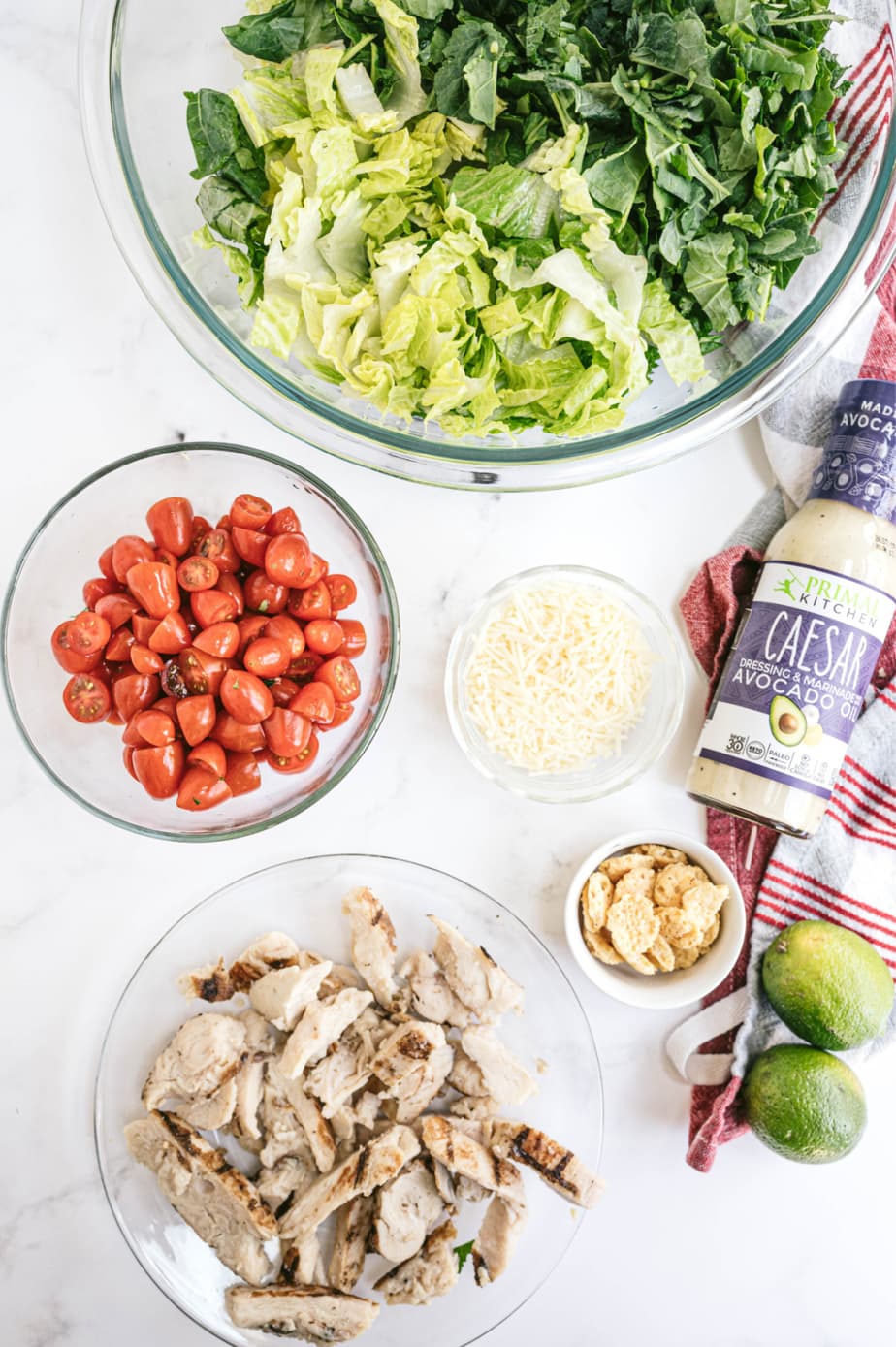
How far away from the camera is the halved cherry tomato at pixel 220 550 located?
4.52 ft

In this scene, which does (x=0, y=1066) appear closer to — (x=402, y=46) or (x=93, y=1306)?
(x=93, y=1306)

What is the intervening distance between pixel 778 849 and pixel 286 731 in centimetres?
78

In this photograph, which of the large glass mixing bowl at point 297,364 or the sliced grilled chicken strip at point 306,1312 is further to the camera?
the sliced grilled chicken strip at point 306,1312

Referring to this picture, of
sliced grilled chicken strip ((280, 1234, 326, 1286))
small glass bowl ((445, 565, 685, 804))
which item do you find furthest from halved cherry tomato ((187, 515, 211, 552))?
sliced grilled chicken strip ((280, 1234, 326, 1286))

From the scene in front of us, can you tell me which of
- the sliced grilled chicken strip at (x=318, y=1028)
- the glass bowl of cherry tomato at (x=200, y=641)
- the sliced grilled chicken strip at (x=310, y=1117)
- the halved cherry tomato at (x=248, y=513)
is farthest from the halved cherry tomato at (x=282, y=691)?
the sliced grilled chicken strip at (x=310, y=1117)

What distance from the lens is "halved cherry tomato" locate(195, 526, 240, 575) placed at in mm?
1378

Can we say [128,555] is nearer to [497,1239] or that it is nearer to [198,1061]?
[198,1061]

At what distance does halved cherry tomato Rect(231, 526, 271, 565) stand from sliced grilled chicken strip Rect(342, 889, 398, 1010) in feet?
1.70

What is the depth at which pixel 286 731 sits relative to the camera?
1351 mm

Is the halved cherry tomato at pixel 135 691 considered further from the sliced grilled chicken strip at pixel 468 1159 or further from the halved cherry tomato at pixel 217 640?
the sliced grilled chicken strip at pixel 468 1159

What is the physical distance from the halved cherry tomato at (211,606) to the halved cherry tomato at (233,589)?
0.08ft

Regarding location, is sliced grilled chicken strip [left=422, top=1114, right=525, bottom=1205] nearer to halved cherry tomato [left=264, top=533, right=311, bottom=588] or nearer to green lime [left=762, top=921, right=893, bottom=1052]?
green lime [left=762, top=921, right=893, bottom=1052]

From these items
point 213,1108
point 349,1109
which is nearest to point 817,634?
point 349,1109

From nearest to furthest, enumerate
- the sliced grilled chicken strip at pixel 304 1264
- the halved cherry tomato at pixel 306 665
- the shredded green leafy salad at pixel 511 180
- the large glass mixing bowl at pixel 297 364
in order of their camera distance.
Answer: the shredded green leafy salad at pixel 511 180
the large glass mixing bowl at pixel 297 364
the halved cherry tomato at pixel 306 665
the sliced grilled chicken strip at pixel 304 1264
